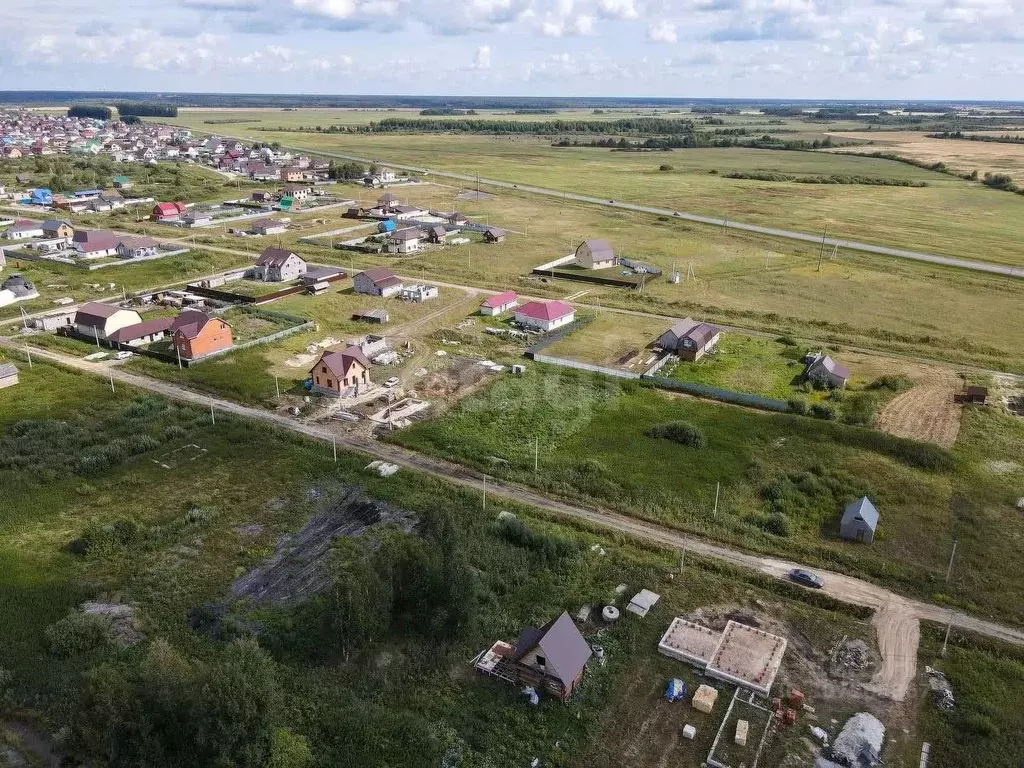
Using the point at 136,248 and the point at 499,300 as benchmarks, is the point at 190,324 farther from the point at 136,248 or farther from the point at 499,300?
the point at 136,248

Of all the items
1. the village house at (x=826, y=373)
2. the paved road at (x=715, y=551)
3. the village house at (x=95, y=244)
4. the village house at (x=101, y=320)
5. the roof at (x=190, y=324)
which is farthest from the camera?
the village house at (x=95, y=244)

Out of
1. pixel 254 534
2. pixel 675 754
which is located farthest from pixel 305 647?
pixel 675 754

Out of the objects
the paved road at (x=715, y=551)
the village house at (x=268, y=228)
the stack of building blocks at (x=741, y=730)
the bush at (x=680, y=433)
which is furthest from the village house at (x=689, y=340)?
the village house at (x=268, y=228)

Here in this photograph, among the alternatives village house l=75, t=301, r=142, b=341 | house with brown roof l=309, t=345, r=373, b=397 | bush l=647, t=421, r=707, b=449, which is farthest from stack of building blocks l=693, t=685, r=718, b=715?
village house l=75, t=301, r=142, b=341

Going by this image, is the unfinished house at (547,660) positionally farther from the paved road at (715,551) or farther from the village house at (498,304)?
the village house at (498,304)

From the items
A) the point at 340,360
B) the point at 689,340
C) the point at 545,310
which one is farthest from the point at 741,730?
the point at 545,310
